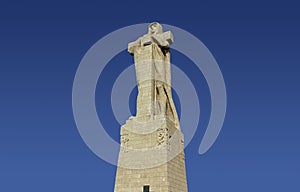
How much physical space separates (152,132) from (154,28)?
618 cm

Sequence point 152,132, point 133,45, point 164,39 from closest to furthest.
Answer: point 152,132 < point 164,39 < point 133,45

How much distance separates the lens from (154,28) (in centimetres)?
2197

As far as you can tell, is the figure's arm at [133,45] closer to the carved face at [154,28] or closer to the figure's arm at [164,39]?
the carved face at [154,28]

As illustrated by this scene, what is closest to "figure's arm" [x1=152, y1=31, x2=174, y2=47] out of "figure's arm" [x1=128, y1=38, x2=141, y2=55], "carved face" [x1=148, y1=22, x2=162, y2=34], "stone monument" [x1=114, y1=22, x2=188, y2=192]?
"stone monument" [x1=114, y1=22, x2=188, y2=192]

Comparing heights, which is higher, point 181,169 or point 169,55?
point 169,55

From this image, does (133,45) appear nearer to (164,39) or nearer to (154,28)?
(154,28)

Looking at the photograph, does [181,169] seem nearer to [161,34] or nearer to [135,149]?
[135,149]

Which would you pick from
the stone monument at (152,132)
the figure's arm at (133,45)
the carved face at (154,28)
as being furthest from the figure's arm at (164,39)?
the figure's arm at (133,45)

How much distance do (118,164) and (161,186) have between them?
2693 millimetres

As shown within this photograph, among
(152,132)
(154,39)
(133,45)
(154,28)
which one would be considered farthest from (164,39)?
(152,132)

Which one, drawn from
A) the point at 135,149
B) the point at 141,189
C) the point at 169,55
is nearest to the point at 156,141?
the point at 135,149

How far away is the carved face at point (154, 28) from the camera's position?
2194 centimetres

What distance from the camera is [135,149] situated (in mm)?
19312

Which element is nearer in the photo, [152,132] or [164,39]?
[152,132]
